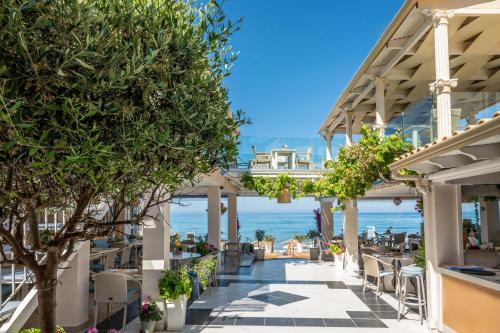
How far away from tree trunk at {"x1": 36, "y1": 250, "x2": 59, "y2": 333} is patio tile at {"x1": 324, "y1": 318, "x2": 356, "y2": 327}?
16.5ft

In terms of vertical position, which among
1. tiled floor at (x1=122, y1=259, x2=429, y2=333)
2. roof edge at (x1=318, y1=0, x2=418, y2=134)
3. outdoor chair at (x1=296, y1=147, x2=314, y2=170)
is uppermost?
roof edge at (x1=318, y1=0, x2=418, y2=134)

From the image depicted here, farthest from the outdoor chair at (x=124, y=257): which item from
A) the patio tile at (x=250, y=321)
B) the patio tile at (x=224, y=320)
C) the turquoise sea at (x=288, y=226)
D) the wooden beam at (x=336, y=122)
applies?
the turquoise sea at (x=288, y=226)

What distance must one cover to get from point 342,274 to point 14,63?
11572mm

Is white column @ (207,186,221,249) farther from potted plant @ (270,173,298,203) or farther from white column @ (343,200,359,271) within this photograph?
white column @ (343,200,359,271)

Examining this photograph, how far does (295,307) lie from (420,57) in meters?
6.12

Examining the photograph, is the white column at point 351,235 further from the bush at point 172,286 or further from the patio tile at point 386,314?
the bush at point 172,286

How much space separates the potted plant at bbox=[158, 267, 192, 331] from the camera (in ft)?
21.5

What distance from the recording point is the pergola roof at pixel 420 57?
23.1 ft

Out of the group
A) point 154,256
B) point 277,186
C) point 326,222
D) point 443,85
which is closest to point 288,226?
point 326,222

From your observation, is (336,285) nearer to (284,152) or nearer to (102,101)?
(284,152)

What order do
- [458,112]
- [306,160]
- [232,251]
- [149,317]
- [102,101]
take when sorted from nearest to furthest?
[102,101] → [149,317] → [458,112] → [306,160] → [232,251]

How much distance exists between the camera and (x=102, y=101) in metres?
2.28

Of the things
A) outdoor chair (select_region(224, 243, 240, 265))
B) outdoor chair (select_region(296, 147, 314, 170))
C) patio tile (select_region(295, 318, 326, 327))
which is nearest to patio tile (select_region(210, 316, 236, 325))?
patio tile (select_region(295, 318, 326, 327))

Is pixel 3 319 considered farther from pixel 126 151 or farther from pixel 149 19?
pixel 149 19
